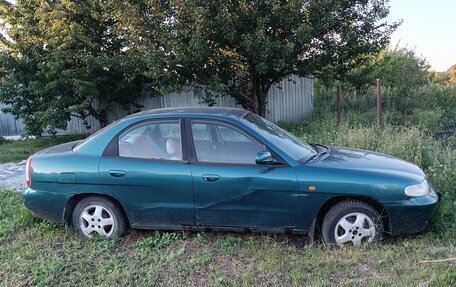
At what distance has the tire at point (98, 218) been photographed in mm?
4578

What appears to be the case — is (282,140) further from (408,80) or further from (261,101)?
(408,80)

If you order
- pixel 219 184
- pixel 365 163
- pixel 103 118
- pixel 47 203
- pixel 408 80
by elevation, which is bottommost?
pixel 47 203

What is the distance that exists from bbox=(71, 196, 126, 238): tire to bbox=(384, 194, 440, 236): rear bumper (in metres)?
2.94

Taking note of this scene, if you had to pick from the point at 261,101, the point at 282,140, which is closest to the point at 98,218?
the point at 282,140

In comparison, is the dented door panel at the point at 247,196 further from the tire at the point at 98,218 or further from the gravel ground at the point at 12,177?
the gravel ground at the point at 12,177

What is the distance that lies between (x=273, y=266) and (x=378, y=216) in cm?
123

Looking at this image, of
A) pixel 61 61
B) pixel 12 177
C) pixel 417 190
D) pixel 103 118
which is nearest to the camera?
pixel 417 190

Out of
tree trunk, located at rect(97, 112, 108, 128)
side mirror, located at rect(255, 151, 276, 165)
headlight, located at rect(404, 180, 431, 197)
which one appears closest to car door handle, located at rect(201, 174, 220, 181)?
side mirror, located at rect(255, 151, 276, 165)

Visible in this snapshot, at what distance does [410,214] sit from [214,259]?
6.72ft

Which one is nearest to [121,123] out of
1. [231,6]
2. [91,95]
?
[231,6]

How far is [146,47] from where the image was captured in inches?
419

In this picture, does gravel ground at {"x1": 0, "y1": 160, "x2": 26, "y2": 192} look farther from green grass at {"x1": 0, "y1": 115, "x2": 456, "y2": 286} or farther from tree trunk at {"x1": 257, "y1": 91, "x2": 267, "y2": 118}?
tree trunk at {"x1": 257, "y1": 91, "x2": 267, "y2": 118}

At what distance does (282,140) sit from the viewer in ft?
15.1

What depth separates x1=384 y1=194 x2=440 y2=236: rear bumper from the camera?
4043mm
